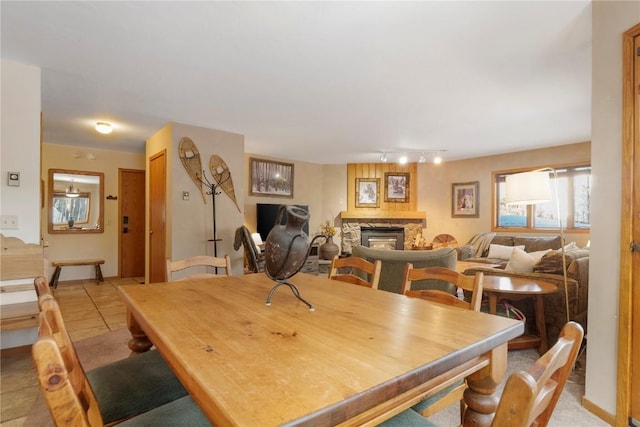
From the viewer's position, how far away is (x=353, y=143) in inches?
219

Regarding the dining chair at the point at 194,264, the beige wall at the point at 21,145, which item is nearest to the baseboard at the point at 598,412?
the dining chair at the point at 194,264

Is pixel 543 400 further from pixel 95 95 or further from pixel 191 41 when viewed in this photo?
pixel 95 95

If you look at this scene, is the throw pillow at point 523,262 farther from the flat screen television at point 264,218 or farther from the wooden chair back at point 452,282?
the flat screen television at point 264,218

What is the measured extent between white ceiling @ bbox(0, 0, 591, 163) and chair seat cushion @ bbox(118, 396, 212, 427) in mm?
2096

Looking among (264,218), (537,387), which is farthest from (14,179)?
(264,218)

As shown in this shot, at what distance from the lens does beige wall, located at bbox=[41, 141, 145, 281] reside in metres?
5.27

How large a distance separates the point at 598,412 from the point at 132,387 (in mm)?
2474

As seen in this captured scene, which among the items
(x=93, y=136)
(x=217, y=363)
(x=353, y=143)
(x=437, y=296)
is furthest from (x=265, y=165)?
(x=217, y=363)

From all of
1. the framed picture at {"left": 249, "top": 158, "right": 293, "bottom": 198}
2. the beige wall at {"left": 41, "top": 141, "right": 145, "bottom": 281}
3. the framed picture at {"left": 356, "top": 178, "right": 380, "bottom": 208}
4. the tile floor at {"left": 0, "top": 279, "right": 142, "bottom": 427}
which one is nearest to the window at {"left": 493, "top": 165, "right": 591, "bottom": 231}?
the framed picture at {"left": 356, "top": 178, "right": 380, "bottom": 208}

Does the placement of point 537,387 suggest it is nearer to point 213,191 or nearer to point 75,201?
point 213,191

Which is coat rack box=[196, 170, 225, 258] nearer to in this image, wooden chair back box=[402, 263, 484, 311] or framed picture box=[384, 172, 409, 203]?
wooden chair back box=[402, 263, 484, 311]

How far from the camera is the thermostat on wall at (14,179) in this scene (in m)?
2.63

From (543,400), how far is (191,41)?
8.94 feet

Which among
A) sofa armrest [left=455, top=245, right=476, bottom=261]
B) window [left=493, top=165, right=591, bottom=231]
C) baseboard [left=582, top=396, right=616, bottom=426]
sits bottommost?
baseboard [left=582, top=396, right=616, bottom=426]
